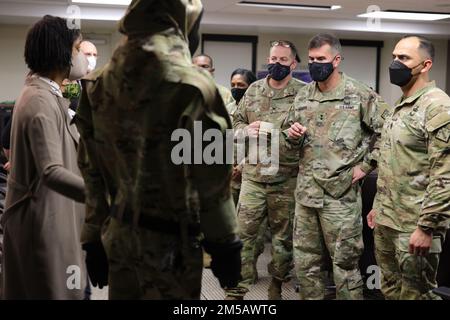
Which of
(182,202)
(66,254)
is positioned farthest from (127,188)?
(66,254)

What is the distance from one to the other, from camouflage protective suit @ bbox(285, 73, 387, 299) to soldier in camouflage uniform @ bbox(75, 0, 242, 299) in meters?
1.64

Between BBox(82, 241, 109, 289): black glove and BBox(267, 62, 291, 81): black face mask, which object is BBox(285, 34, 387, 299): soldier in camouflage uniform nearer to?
BBox(267, 62, 291, 81): black face mask

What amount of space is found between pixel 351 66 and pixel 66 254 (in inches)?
384

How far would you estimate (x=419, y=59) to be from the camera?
2.97 metres

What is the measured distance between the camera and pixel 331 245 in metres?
3.25

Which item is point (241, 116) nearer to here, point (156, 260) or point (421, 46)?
point (421, 46)

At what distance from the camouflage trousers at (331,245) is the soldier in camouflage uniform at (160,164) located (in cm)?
162

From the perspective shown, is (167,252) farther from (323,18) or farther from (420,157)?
(323,18)

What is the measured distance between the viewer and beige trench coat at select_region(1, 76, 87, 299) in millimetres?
2074

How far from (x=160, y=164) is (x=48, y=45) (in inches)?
32.8

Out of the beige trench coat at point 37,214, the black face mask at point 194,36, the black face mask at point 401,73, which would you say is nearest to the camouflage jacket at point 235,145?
the black face mask at point 401,73

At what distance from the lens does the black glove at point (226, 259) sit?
168cm

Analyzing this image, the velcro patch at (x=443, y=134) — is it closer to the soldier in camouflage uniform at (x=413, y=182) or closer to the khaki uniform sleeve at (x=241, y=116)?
the soldier in camouflage uniform at (x=413, y=182)

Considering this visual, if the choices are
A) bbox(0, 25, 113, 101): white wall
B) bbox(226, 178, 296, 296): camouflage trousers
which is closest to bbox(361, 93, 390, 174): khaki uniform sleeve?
bbox(226, 178, 296, 296): camouflage trousers
